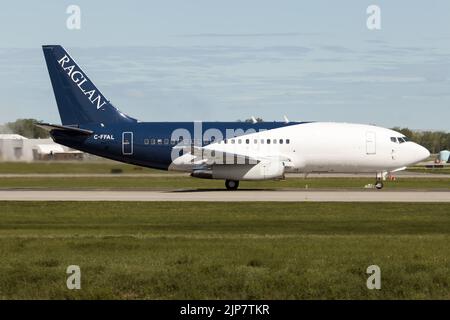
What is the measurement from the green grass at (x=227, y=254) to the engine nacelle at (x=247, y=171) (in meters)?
16.6

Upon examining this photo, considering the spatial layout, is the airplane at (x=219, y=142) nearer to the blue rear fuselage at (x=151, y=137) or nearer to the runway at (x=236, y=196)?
the blue rear fuselage at (x=151, y=137)

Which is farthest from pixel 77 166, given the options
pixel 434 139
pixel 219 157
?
pixel 434 139

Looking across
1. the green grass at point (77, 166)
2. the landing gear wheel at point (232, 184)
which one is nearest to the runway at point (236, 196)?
the landing gear wheel at point (232, 184)

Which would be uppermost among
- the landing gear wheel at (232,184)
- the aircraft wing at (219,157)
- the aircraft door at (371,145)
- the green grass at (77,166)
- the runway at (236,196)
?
the aircraft door at (371,145)

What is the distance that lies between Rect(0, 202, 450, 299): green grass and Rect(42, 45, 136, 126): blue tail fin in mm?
20421

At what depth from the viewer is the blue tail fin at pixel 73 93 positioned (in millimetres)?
53875

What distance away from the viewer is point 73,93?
5394 centimetres

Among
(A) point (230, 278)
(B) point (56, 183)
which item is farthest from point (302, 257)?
(B) point (56, 183)

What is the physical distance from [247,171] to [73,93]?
1273 centimetres

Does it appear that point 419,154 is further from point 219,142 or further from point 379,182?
point 219,142

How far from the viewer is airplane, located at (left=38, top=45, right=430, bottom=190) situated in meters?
51.5

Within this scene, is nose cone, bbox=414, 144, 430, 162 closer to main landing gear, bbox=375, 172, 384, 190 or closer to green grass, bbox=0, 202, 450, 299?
main landing gear, bbox=375, 172, 384, 190

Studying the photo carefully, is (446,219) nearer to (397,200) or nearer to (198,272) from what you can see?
(397,200)

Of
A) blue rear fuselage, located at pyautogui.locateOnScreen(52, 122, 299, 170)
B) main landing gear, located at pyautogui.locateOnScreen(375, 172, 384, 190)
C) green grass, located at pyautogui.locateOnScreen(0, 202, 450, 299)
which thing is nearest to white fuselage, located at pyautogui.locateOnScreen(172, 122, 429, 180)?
blue rear fuselage, located at pyautogui.locateOnScreen(52, 122, 299, 170)
